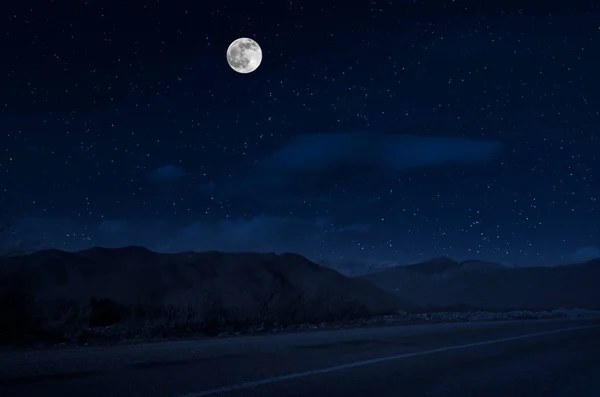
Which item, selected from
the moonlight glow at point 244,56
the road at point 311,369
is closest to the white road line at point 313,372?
the road at point 311,369

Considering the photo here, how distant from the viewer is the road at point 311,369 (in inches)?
304

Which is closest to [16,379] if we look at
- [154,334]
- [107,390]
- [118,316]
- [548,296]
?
[107,390]

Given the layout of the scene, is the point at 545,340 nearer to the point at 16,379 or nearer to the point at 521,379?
the point at 521,379

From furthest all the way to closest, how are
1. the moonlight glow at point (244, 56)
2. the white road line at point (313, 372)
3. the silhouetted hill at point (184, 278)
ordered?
the silhouetted hill at point (184, 278)
the moonlight glow at point (244, 56)
the white road line at point (313, 372)

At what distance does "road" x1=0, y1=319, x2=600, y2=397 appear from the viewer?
771 cm

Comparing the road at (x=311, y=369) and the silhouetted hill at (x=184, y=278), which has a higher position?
the silhouetted hill at (x=184, y=278)

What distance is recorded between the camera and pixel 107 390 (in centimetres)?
747

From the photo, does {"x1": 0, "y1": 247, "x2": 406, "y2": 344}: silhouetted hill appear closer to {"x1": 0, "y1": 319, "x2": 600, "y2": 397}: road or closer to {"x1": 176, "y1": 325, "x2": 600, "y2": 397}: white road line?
{"x1": 176, "y1": 325, "x2": 600, "y2": 397}: white road line

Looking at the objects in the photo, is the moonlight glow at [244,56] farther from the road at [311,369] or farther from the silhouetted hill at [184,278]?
the silhouetted hill at [184,278]

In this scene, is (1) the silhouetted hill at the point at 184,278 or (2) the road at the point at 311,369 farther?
(1) the silhouetted hill at the point at 184,278

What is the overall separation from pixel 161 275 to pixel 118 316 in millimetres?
54527

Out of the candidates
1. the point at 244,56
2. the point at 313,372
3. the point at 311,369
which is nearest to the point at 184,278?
the point at 244,56

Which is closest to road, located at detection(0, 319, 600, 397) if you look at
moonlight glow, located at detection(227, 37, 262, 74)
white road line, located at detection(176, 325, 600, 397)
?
white road line, located at detection(176, 325, 600, 397)

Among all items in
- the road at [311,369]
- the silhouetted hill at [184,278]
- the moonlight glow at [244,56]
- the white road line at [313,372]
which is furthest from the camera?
the silhouetted hill at [184,278]
